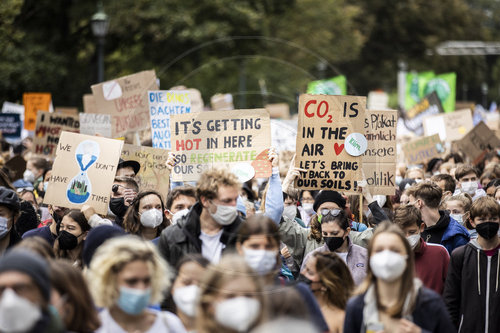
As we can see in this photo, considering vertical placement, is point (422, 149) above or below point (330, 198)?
above

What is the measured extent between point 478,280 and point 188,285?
2510 mm

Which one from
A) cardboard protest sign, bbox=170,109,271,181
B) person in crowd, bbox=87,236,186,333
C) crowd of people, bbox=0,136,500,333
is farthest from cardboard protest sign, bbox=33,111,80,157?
person in crowd, bbox=87,236,186,333

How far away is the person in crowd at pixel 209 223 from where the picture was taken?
5629mm

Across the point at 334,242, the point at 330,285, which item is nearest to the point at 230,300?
the point at 330,285

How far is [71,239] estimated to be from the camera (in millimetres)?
6586

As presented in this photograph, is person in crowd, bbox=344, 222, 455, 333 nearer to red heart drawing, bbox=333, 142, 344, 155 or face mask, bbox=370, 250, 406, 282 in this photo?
face mask, bbox=370, 250, 406, 282

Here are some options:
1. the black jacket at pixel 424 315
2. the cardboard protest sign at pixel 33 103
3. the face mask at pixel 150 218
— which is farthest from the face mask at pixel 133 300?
the cardboard protest sign at pixel 33 103

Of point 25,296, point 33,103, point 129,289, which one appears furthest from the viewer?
point 33,103

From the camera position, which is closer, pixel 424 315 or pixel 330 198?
pixel 424 315

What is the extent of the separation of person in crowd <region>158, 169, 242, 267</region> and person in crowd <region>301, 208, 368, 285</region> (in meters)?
1.10

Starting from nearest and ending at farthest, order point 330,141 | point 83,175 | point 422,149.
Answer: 1. point 83,175
2. point 330,141
3. point 422,149

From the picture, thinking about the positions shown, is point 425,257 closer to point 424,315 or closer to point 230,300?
point 424,315

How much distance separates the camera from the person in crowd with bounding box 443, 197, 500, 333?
246 inches

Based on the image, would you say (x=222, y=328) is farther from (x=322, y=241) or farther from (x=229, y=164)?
(x=229, y=164)
